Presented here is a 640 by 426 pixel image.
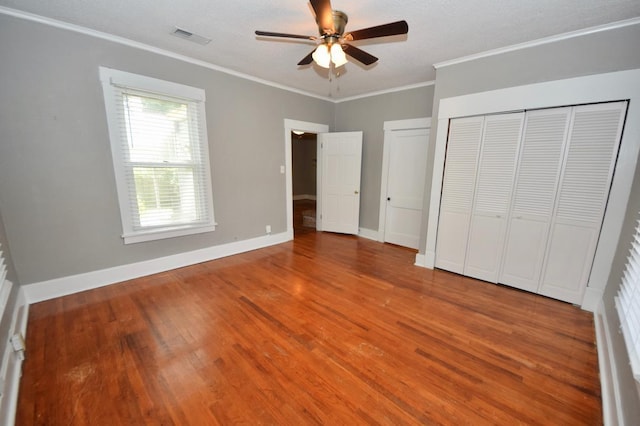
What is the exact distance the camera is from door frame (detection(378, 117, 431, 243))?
4094 millimetres

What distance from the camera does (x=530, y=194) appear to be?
9.14ft

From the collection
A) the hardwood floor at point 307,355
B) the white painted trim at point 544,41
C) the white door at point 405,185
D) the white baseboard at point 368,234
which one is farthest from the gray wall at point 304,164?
the hardwood floor at point 307,355

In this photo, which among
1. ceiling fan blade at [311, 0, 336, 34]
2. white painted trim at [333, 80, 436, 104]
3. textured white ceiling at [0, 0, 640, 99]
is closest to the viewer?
ceiling fan blade at [311, 0, 336, 34]

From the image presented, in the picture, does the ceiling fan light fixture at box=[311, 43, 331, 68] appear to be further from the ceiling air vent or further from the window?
the window

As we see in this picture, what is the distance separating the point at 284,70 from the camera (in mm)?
3543

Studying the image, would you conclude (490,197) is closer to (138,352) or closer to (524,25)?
(524,25)

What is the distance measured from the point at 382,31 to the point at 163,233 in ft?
10.7

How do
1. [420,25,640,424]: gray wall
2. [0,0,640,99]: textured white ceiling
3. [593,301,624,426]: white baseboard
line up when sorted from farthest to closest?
1. [420,25,640,424]: gray wall
2. [0,0,640,99]: textured white ceiling
3. [593,301,624,426]: white baseboard

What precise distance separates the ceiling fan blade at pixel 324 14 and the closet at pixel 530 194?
215 centimetres

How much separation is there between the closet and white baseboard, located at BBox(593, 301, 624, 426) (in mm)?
656

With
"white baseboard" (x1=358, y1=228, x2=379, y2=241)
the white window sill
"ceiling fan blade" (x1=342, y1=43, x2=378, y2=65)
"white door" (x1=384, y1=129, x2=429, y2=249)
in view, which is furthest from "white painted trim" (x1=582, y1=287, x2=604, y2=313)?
the white window sill

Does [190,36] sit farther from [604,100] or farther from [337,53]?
[604,100]

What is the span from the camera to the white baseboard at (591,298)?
98.0 inches

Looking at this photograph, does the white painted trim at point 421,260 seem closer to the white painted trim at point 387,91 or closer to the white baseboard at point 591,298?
the white baseboard at point 591,298
